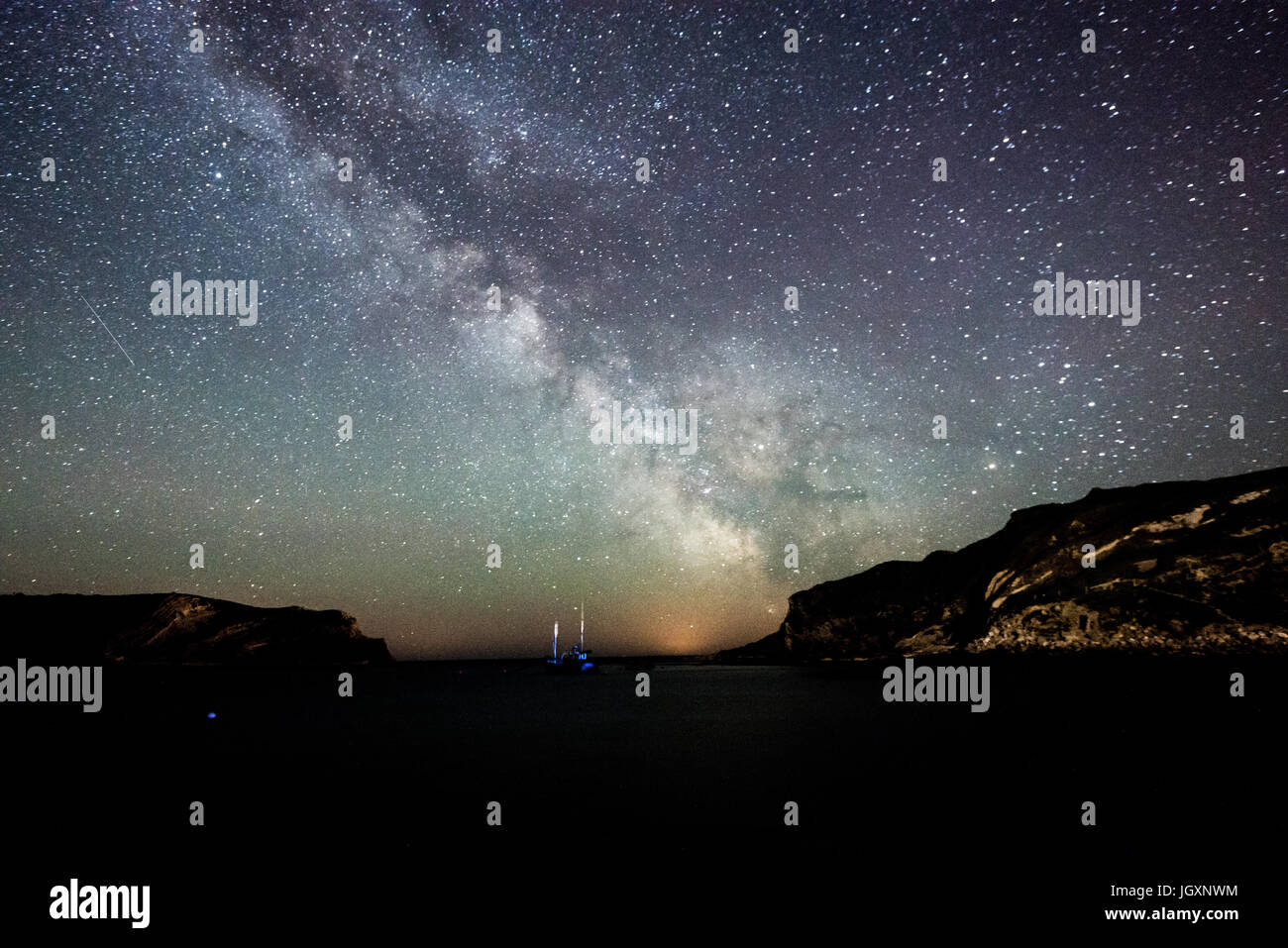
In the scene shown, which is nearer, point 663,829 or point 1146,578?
point 663,829

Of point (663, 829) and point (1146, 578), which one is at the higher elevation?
point (663, 829)

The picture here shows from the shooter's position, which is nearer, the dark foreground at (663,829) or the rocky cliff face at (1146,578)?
the dark foreground at (663,829)
